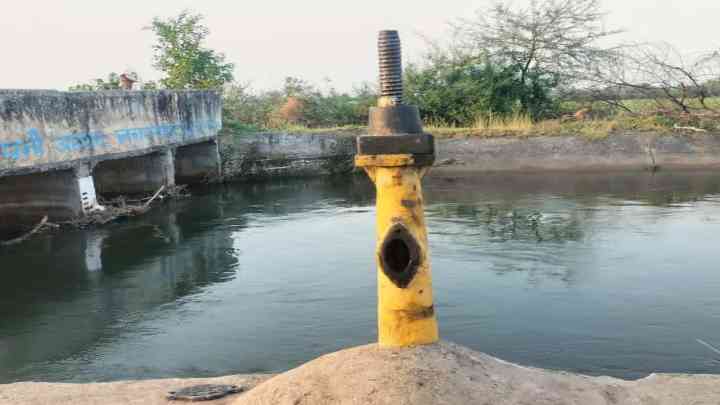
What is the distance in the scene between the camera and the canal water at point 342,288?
6488 mm

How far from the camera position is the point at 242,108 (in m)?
26.6

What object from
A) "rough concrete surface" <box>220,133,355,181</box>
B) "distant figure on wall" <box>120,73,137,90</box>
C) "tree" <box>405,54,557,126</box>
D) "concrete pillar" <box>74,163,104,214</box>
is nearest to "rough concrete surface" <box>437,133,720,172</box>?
"tree" <box>405,54,557,126</box>

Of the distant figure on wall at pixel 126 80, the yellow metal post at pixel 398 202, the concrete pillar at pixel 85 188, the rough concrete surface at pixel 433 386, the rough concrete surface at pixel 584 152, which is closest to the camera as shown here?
the rough concrete surface at pixel 433 386

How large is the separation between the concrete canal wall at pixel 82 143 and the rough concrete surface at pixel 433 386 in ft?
26.3

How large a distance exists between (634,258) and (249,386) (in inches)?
262

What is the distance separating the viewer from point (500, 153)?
20.6 m

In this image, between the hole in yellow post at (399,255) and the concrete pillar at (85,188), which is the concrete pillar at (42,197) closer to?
the concrete pillar at (85,188)

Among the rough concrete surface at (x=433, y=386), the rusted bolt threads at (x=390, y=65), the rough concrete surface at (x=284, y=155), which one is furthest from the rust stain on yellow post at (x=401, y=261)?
the rough concrete surface at (x=284, y=155)

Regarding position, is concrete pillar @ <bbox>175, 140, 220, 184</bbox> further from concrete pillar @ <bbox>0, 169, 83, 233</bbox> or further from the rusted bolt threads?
the rusted bolt threads

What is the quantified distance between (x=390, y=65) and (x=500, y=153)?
17.2 meters

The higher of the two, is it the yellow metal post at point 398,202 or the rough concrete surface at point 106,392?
the yellow metal post at point 398,202

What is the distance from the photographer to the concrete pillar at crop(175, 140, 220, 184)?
2069 cm

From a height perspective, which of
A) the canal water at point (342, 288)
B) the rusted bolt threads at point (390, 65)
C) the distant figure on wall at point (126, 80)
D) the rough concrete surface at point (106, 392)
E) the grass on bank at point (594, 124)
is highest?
the distant figure on wall at point (126, 80)

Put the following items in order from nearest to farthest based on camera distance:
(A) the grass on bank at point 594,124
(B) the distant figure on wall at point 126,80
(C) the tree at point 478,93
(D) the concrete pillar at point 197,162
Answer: (B) the distant figure on wall at point 126,80 → (A) the grass on bank at point 594,124 → (D) the concrete pillar at point 197,162 → (C) the tree at point 478,93
